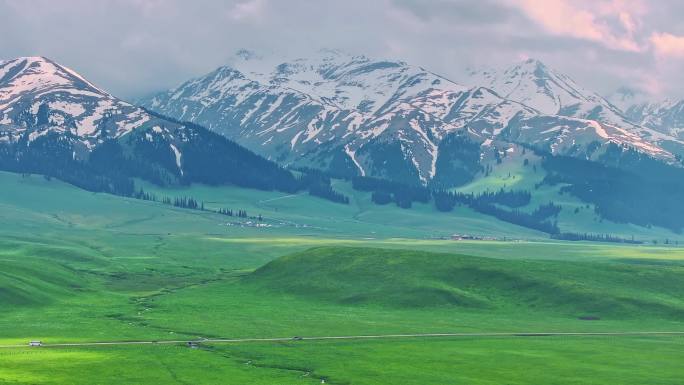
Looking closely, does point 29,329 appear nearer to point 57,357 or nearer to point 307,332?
point 57,357

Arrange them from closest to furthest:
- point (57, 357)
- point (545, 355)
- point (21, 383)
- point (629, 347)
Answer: point (21, 383)
point (57, 357)
point (545, 355)
point (629, 347)

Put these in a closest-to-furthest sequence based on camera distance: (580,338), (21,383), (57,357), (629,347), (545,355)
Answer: (21,383)
(57,357)
(545,355)
(629,347)
(580,338)

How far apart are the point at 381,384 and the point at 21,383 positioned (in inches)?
1880

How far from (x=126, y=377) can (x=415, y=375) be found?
41166 millimetres

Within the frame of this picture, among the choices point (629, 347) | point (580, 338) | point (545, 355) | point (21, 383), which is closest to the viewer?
point (21, 383)

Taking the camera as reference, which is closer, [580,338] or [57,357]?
[57,357]

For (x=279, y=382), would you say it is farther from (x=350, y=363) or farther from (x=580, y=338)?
(x=580, y=338)

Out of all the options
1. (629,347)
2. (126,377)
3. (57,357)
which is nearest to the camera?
(126,377)

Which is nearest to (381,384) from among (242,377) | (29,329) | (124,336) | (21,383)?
(242,377)

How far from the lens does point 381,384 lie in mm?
145625

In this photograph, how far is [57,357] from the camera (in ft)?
517

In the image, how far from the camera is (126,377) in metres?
144

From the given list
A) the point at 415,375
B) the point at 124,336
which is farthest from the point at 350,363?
the point at 124,336

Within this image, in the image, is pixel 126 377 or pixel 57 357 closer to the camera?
pixel 126 377
